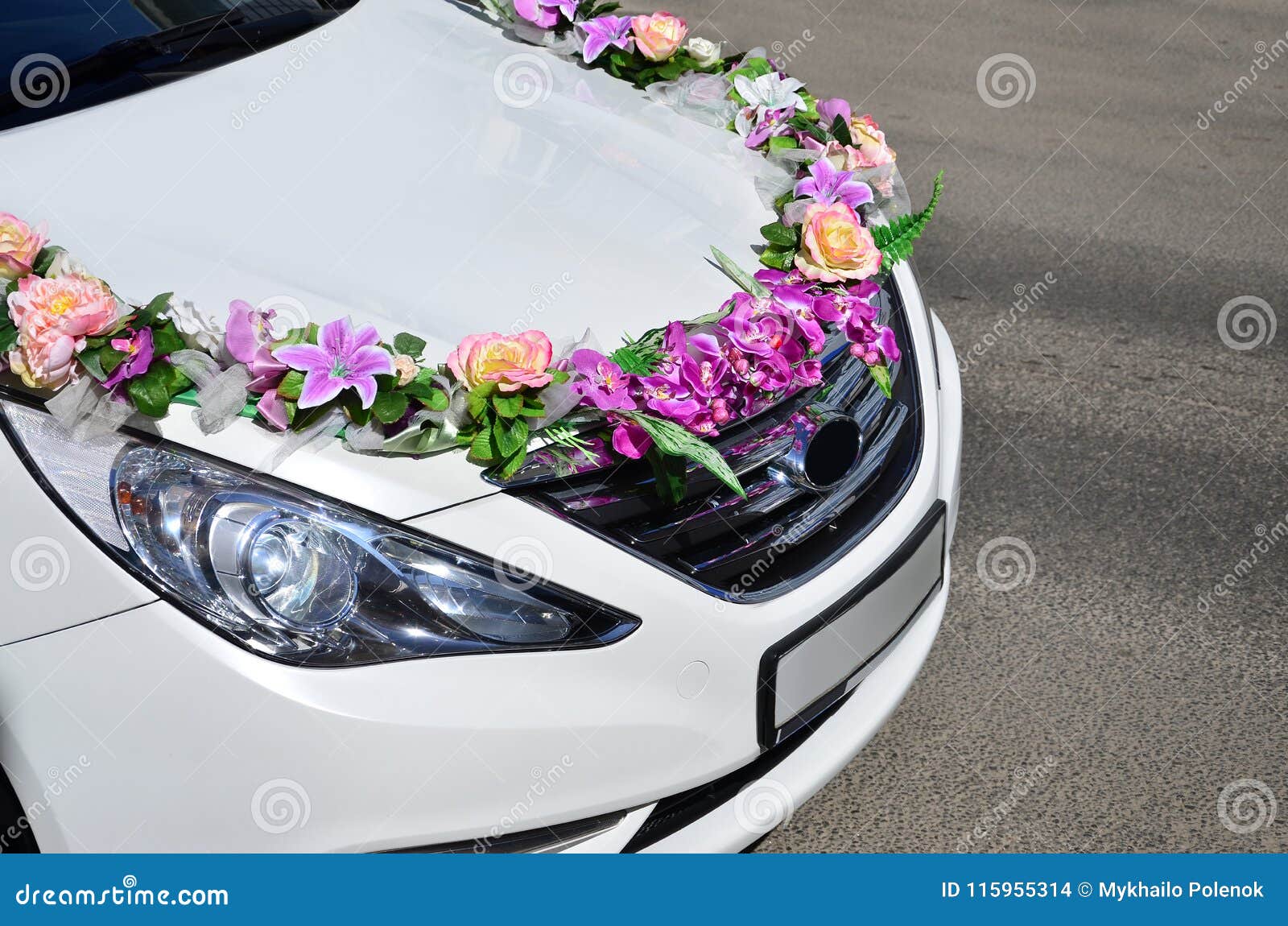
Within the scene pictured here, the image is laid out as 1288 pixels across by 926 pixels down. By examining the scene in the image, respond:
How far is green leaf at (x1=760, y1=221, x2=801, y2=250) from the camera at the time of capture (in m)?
2.47

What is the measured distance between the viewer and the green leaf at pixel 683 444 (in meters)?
1.93

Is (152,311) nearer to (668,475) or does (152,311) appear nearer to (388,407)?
(388,407)

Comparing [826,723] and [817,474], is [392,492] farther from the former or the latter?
[826,723]

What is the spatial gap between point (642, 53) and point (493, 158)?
2.70ft

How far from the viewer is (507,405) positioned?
1.85 metres
